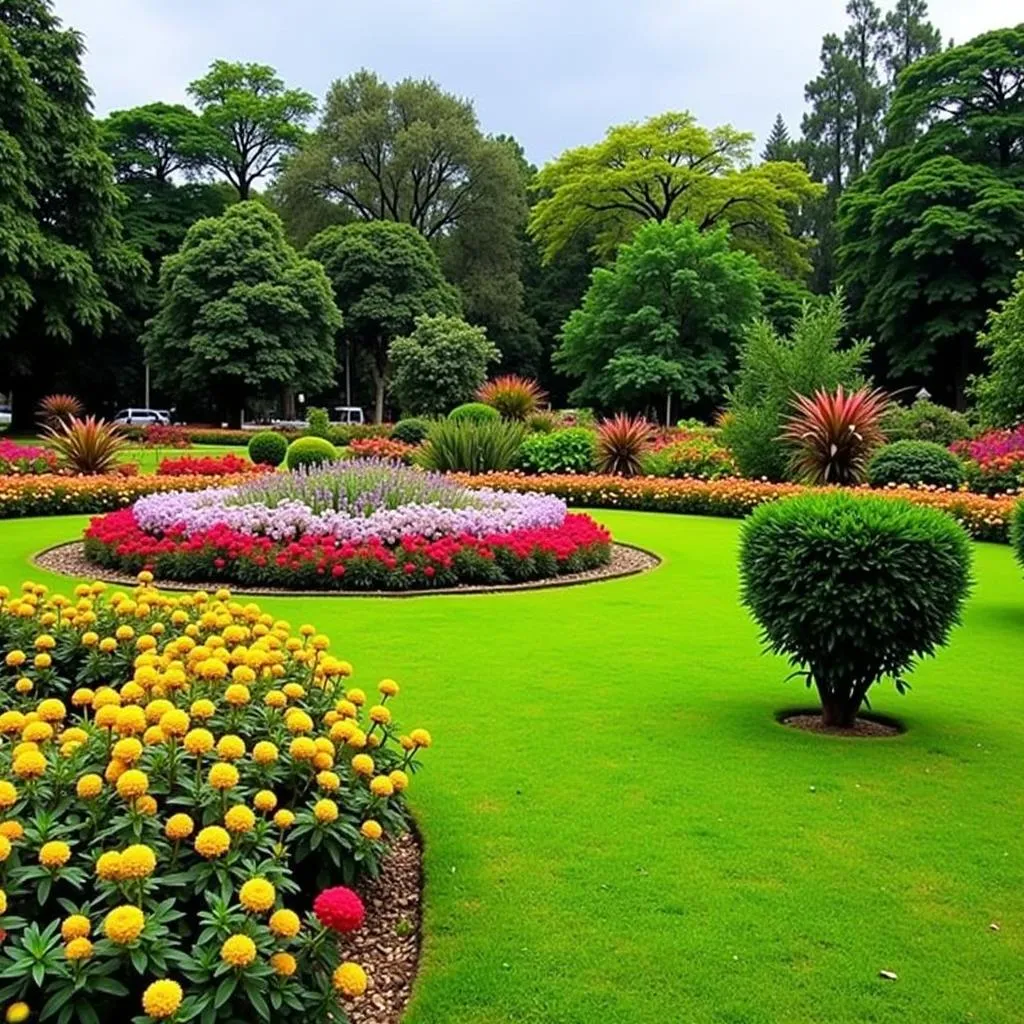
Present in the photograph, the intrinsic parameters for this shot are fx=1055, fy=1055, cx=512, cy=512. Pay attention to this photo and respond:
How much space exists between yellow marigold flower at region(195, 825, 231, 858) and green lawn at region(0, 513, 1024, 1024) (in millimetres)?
728

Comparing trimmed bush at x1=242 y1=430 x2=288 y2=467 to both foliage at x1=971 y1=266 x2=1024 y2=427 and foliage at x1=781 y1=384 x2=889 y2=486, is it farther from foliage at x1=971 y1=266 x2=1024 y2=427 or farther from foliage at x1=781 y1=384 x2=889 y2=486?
foliage at x1=971 y1=266 x2=1024 y2=427

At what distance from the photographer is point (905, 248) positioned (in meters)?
32.0

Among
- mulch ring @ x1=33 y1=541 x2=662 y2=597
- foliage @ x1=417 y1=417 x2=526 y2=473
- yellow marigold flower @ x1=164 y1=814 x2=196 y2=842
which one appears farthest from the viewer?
foliage @ x1=417 y1=417 x2=526 y2=473

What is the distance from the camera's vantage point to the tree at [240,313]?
34.2 m

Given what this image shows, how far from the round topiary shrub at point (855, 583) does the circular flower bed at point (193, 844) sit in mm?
2161

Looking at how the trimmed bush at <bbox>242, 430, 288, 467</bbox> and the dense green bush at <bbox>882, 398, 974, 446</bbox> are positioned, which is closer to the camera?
the dense green bush at <bbox>882, 398, 974, 446</bbox>

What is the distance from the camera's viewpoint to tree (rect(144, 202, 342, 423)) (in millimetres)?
34188

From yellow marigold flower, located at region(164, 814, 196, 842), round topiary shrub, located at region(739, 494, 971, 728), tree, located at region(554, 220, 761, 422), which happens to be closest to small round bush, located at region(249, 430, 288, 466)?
tree, located at region(554, 220, 761, 422)

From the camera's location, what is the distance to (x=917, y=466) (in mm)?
15594

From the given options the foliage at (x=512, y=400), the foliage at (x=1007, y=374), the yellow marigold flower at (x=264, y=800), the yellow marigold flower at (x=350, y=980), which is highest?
the foliage at (x=1007, y=374)

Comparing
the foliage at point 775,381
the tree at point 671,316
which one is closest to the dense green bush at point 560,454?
the foliage at point 775,381

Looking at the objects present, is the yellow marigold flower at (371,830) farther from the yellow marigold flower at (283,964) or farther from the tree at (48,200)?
the tree at (48,200)

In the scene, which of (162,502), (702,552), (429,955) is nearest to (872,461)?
(702,552)

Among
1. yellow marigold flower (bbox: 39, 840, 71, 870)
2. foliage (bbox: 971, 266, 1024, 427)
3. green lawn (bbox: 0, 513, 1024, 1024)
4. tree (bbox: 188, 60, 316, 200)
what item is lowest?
green lawn (bbox: 0, 513, 1024, 1024)
